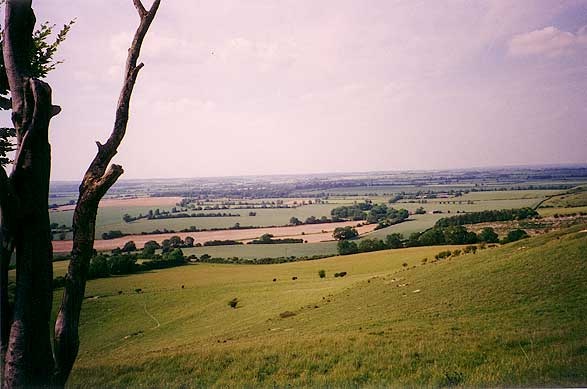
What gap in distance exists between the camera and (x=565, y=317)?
10.4 metres

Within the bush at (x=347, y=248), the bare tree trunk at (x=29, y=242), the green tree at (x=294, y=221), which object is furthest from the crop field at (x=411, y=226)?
the bare tree trunk at (x=29, y=242)

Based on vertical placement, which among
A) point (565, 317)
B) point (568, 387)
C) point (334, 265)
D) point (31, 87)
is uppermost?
point (31, 87)

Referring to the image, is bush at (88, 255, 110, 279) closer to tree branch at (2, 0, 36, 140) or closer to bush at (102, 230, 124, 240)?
bush at (102, 230, 124, 240)

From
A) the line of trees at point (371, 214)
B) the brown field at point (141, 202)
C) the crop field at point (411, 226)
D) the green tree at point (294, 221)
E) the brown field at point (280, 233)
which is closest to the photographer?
the brown field at point (141, 202)

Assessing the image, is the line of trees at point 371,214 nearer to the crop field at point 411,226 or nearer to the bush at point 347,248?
the crop field at point 411,226

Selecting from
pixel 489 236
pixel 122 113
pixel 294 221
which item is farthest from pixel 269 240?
pixel 122 113

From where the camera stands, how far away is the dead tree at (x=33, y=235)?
398 cm

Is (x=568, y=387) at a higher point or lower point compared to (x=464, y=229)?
higher

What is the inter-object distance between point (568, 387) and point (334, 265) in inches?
1656

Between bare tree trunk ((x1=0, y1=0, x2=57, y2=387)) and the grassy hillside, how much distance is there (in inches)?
150

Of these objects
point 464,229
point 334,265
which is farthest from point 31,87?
point 464,229

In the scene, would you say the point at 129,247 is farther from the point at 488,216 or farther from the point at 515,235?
the point at 488,216

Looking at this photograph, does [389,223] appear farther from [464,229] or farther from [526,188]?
[526,188]

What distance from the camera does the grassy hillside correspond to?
279 inches
